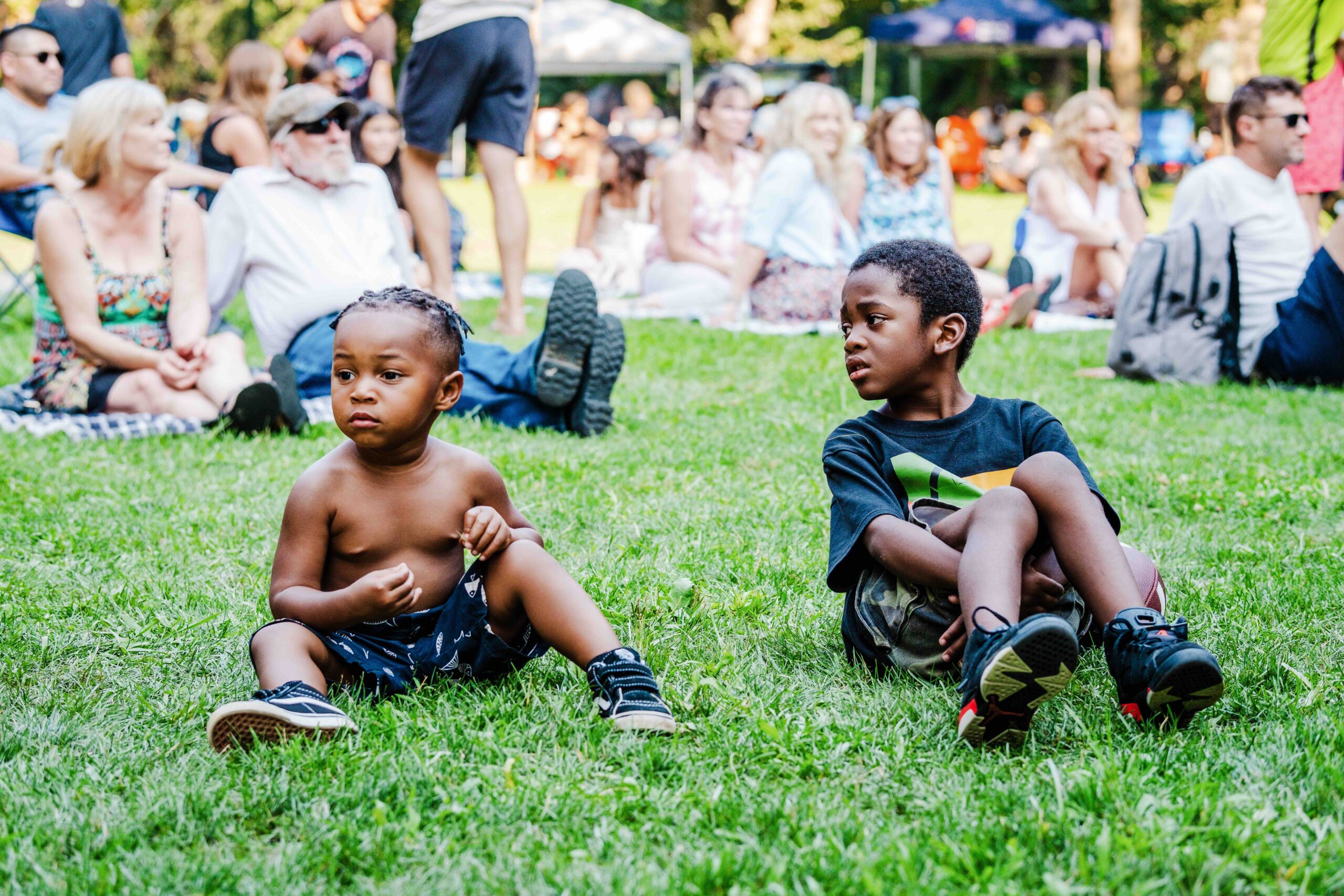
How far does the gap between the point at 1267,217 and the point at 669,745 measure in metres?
5.88

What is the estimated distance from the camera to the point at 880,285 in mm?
2836

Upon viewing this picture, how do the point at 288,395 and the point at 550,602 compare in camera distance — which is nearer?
the point at 550,602

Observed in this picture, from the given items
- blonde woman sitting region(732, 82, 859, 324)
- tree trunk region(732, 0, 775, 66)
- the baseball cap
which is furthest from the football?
tree trunk region(732, 0, 775, 66)

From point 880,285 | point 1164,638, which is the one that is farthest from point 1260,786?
point 880,285

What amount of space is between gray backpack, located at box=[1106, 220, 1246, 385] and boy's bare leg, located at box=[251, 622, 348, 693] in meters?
5.26

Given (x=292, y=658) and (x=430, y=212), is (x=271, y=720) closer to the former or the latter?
(x=292, y=658)

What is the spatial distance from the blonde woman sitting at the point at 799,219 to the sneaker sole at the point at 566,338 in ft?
11.2

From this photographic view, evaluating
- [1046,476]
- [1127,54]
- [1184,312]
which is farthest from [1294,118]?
[1127,54]

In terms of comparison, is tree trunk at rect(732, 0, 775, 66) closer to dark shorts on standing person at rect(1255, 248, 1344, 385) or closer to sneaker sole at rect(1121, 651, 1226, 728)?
dark shorts on standing person at rect(1255, 248, 1344, 385)

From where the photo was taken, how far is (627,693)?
8.24 ft

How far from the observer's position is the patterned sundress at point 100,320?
17.9 feet

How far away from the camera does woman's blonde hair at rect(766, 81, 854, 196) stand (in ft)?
28.3

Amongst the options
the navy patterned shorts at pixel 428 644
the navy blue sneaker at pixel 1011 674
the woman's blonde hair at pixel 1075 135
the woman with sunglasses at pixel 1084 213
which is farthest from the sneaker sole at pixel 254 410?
the woman's blonde hair at pixel 1075 135

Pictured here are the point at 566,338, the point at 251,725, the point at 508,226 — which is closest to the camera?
the point at 251,725
